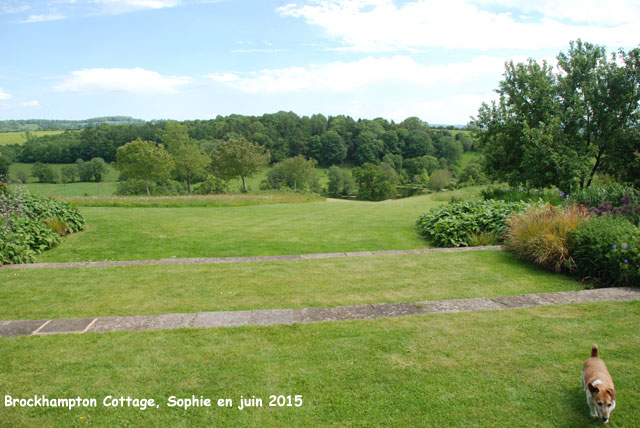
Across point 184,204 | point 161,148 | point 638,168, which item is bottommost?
point 184,204

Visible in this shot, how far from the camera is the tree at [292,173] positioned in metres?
55.6

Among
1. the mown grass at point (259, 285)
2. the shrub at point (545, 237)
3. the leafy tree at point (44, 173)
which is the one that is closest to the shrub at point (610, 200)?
the shrub at point (545, 237)

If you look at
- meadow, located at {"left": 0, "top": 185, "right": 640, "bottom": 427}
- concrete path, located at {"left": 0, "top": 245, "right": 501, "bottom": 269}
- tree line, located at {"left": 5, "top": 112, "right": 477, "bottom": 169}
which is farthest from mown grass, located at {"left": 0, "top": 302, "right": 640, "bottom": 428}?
tree line, located at {"left": 5, "top": 112, "right": 477, "bottom": 169}

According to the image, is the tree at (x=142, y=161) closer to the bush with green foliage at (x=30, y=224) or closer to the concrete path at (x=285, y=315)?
the bush with green foliage at (x=30, y=224)

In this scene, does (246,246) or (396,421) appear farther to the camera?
(246,246)

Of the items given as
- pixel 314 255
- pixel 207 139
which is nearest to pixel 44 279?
pixel 314 255

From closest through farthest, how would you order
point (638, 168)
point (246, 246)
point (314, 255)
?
point (314, 255), point (246, 246), point (638, 168)

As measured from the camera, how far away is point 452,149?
86.8 meters

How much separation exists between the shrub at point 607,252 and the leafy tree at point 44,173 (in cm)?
6644

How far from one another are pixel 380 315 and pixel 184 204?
68.4 ft

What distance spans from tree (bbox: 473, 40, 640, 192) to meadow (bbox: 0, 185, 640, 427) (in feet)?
31.8

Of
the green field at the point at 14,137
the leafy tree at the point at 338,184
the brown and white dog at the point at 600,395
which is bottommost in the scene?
the leafy tree at the point at 338,184

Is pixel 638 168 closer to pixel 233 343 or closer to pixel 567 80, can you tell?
pixel 567 80

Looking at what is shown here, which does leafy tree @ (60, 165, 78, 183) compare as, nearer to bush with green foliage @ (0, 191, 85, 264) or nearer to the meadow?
bush with green foliage @ (0, 191, 85, 264)
